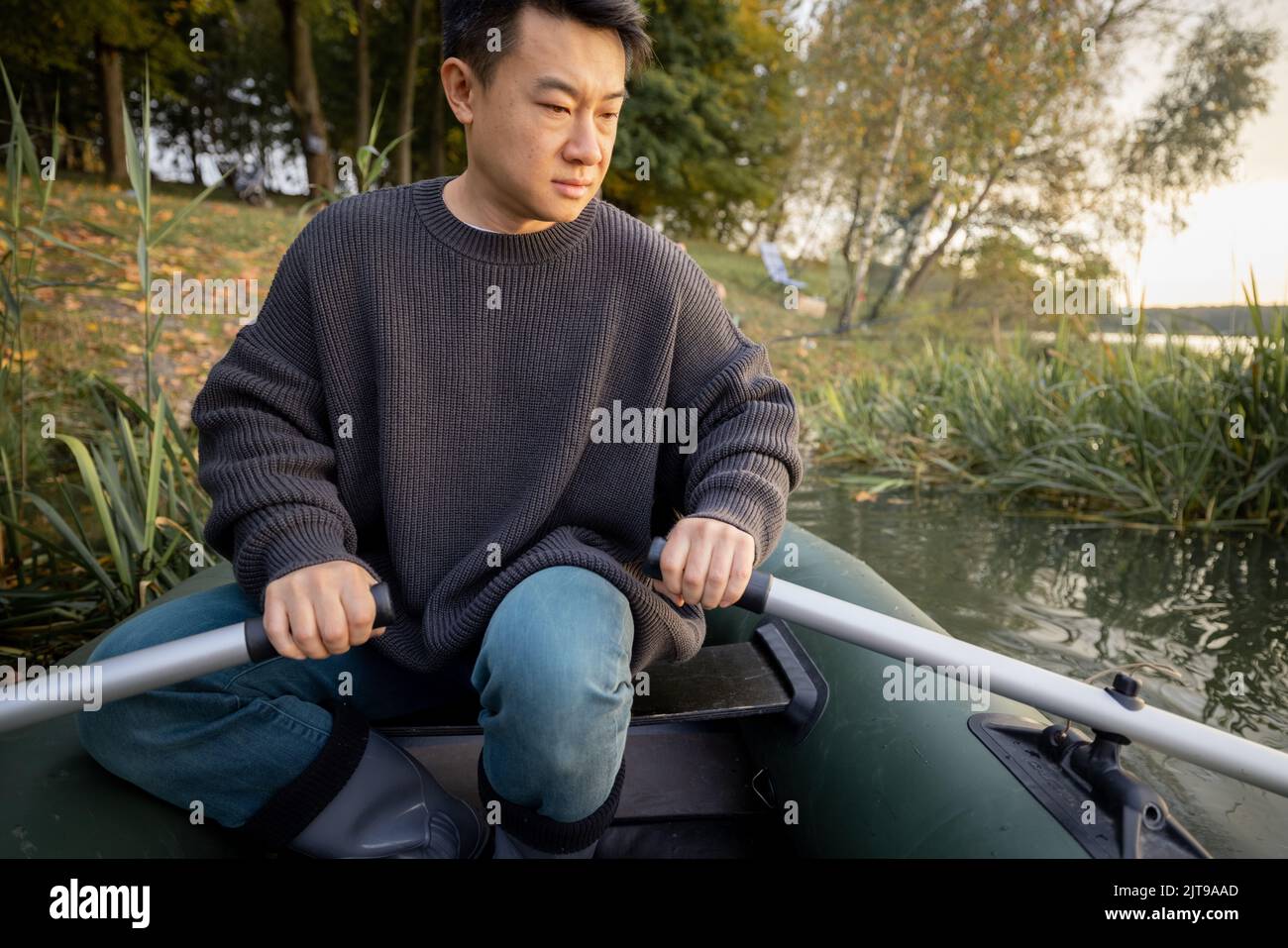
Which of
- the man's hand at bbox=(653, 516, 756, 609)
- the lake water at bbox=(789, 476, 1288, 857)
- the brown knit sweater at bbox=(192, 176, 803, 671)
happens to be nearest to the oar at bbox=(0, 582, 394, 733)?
the brown knit sweater at bbox=(192, 176, 803, 671)

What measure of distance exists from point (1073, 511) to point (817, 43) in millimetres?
9518

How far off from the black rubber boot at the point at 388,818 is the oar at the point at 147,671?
237 millimetres

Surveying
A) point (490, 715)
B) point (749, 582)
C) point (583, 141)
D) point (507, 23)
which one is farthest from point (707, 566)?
point (507, 23)

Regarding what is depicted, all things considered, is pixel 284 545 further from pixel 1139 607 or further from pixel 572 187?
pixel 1139 607

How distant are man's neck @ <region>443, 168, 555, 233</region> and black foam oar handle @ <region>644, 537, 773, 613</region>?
1.72 ft

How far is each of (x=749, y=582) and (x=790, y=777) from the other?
0.41 m

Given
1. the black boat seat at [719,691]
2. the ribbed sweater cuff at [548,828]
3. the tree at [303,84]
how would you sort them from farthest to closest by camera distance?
the tree at [303,84] → the black boat seat at [719,691] → the ribbed sweater cuff at [548,828]

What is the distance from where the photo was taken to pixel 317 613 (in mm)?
1063

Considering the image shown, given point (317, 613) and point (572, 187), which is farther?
point (572, 187)

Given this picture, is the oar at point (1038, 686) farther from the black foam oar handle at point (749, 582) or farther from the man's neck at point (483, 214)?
the man's neck at point (483, 214)

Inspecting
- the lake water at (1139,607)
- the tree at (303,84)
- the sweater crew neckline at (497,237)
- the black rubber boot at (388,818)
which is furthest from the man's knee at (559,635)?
the tree at (303,84)

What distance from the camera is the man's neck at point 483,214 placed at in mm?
1337
